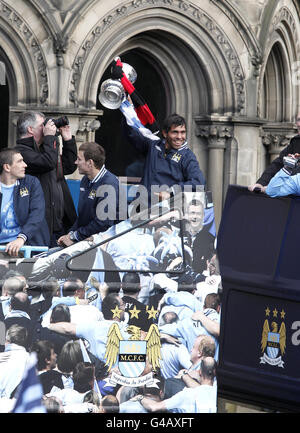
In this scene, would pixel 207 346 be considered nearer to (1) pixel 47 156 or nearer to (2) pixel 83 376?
(2) pixel 83 376

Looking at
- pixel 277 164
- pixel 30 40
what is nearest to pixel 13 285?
pixel 277 164

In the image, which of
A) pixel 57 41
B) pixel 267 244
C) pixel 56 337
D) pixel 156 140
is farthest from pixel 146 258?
pixel 57 41

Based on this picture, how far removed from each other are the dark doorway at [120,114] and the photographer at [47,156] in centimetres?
615

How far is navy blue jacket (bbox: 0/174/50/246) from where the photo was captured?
15.5 ft

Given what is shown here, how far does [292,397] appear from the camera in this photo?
16.6 ft

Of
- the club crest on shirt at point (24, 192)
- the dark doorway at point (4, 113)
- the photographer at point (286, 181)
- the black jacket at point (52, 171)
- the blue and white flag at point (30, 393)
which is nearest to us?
the blue and white flag at point (30, 393)

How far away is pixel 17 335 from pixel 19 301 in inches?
6.3

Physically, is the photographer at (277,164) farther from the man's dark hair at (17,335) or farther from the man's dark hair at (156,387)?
the man's dark hair at (17,335)

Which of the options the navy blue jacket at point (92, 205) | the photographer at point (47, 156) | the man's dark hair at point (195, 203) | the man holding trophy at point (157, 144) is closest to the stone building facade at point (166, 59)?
the photographer at point (47, 156)

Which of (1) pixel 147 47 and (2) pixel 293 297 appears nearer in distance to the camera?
(2) pixel 293 297

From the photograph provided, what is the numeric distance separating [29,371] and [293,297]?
1.92 meters

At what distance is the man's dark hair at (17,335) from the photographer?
3.83 meters
